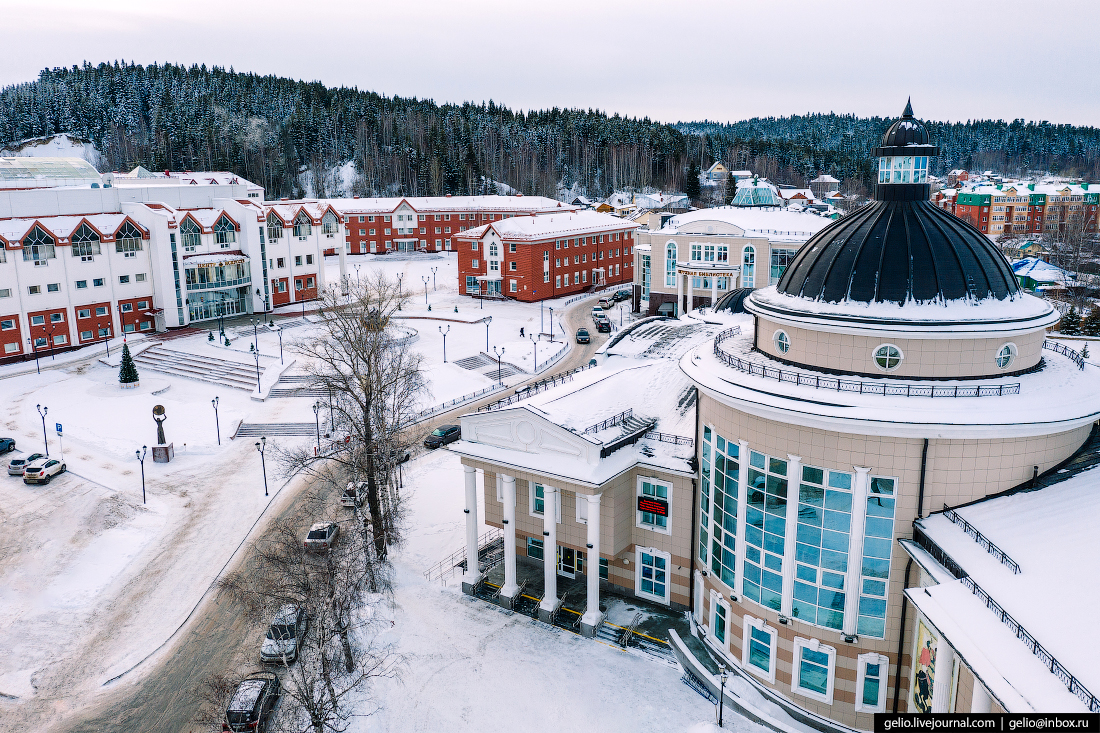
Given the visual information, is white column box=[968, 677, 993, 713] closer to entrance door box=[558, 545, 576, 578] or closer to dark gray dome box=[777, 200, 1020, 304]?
dark gray dome box=[777, 200, 1020, 304]

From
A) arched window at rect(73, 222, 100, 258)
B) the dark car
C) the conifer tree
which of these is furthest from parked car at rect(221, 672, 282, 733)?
arched window at rect(73, 222, 100, 258)

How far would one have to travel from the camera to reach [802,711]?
21.9 metres

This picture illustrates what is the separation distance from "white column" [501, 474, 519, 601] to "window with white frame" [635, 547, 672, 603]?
15.2 ft

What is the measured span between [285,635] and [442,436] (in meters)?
19.9

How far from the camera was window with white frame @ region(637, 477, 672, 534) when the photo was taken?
26469 mm

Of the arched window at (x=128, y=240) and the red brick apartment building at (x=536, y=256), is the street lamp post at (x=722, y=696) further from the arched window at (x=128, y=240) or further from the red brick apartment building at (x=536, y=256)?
the arched window at (x=128, y=240)

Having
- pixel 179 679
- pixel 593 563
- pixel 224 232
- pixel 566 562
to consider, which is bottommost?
pixel 179 679

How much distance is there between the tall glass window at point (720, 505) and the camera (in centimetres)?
2291

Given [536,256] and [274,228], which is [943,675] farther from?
[274,228]

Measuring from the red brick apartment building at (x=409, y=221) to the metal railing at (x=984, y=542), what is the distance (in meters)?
103

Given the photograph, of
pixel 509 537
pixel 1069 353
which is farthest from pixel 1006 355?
pixel 509 537

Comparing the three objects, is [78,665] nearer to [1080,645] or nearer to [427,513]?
[427,513]

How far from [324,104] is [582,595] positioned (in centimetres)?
18316

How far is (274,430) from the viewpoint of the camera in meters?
46.5
